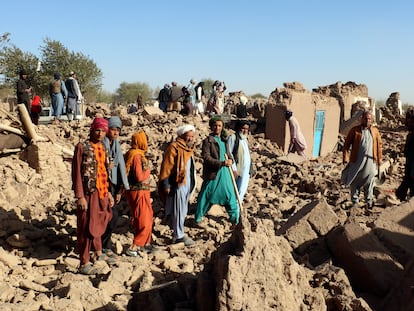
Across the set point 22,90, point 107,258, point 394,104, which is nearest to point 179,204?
point 107,258

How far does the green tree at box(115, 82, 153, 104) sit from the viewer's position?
52469mm

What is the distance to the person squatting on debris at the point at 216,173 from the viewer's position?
5.52 meters

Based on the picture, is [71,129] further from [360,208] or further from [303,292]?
[303,292]

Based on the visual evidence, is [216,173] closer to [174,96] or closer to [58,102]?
[58,102]

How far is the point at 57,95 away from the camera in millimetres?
10805

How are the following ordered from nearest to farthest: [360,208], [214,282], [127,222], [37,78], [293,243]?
[214,282]
[293,243]
[127,222]
[360,208]
[37,78]

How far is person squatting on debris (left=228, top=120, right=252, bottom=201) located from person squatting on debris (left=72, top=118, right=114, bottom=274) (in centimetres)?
220

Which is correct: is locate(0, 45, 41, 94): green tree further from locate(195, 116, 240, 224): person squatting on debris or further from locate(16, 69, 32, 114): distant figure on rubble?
locate(195, 116, 240, 224): person squatting on debris

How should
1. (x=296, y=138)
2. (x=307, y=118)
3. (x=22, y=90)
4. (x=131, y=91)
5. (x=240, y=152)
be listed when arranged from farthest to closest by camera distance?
(x=131, y=91) → (x=307, y=118) → (x=296, y=138) → (x=22, y=90) → (x=240, y=152)

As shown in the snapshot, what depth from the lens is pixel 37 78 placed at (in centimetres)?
2859

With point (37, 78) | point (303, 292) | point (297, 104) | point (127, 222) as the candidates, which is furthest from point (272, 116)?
point (37, 78)

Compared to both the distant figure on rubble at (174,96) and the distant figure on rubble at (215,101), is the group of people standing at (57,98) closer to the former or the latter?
the distant figure on rubble at (174,96)

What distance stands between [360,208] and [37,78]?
88.2 ft

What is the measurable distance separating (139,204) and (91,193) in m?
0.76
